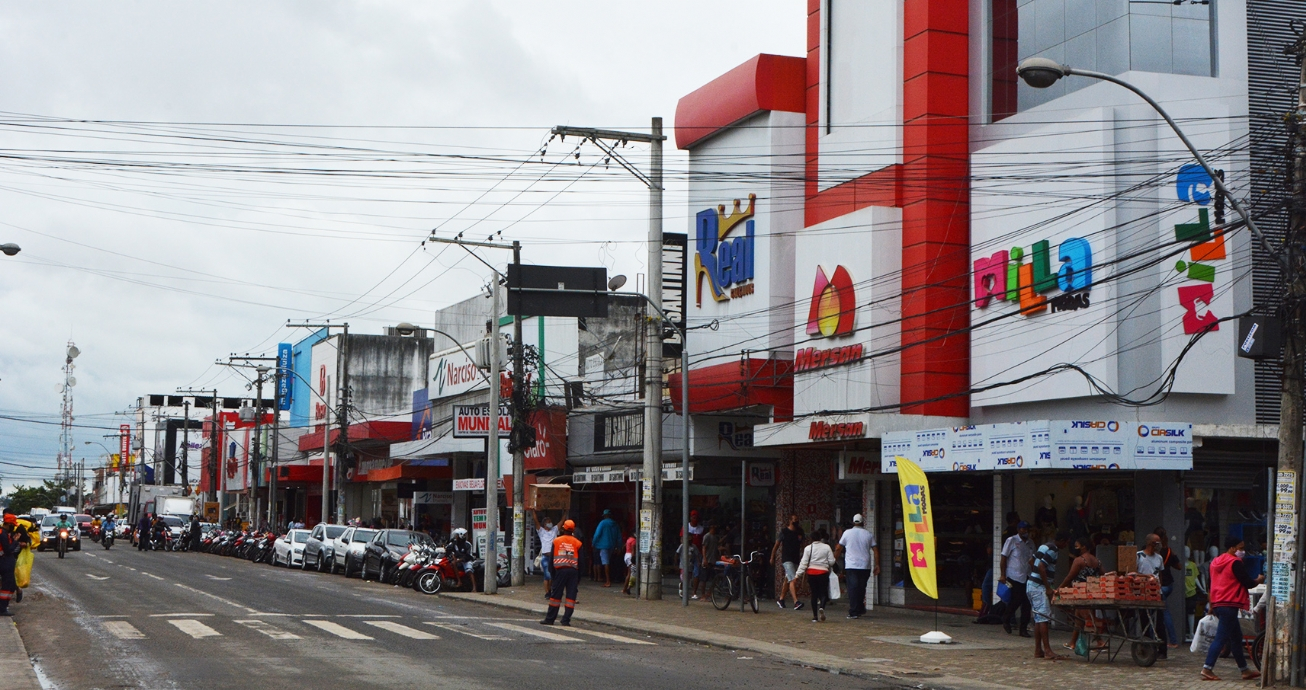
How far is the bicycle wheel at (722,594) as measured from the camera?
25406mm

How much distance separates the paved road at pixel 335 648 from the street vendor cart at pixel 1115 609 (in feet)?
12.3

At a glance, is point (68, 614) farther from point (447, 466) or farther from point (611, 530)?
point (447, 466)

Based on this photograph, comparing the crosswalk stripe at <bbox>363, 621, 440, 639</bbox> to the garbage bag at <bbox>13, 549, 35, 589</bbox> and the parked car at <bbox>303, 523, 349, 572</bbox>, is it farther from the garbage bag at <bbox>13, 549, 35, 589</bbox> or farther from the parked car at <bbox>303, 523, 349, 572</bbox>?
the parked car at <bbox>303, 523, 349, 572</bbox>

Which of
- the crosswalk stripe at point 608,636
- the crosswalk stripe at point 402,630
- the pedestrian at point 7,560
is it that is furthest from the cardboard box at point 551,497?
the pedestrian at point 7,560

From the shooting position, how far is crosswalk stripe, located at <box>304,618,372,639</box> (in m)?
17.7

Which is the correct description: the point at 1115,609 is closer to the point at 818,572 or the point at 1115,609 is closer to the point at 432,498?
the point at 818,572

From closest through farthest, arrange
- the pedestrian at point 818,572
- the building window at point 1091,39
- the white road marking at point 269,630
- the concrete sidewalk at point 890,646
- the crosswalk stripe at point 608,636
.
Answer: the concrete sidewalk at point 890,646, the white road marking at point 269,630, the crosswalk stripe at point 608,636, the building window at point 1091,39, the pedestrian at point 818,572

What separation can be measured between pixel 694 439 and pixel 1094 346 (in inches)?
475

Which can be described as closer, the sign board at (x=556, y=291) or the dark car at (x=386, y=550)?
the sign board at (x=556, y=291)

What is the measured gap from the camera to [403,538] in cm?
3494

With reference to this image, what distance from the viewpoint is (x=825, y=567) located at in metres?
22.8

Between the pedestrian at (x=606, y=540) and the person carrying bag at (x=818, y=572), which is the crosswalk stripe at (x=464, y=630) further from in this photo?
the pedestrian at (x=606, y=540)

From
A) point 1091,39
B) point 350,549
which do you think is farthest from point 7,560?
point 1091,39

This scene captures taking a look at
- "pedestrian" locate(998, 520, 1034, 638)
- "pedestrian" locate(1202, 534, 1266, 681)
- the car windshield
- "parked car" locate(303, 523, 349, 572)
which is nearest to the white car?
"parked car" locate(303, 523, 349, 572)
